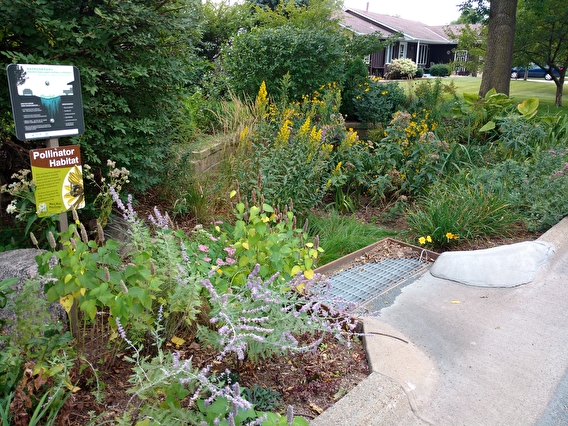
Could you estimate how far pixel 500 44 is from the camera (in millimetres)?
11359

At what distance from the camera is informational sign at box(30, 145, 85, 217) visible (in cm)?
261

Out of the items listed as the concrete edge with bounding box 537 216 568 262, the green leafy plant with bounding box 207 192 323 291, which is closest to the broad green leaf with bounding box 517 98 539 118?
the concrete edge with bounding box 537 216 568 262

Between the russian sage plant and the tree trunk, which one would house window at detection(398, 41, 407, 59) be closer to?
the tree trunk

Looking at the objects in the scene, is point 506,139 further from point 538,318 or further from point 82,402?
point 82,402

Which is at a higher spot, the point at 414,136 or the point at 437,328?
the point at 414,136

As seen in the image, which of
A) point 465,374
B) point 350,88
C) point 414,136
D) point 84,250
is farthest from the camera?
point 350,88

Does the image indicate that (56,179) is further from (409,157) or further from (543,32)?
(543,32)

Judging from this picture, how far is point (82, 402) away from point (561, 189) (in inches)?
214

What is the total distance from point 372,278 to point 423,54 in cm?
4957

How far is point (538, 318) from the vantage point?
3.73m

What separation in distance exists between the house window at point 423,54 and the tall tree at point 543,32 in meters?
29.6

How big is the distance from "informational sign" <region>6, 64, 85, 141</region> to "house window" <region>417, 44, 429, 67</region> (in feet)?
163

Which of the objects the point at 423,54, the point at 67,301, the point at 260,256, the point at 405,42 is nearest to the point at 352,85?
Result: the point at 260,256

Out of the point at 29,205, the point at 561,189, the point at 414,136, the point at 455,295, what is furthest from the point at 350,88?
the point at 29,205
